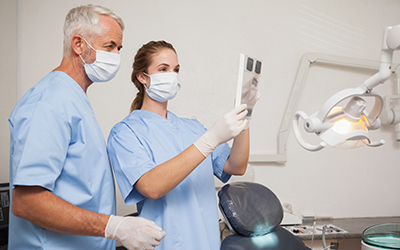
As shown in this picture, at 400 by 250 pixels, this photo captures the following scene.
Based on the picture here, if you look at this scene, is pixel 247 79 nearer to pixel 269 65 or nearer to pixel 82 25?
pixel 82 25

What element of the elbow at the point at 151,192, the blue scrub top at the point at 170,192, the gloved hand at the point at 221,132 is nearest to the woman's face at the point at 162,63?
the blue scrub top at the point at 170,192

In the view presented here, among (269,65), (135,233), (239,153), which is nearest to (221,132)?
(239,153)

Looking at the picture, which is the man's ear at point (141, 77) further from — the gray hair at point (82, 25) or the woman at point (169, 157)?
the gray hair at point (82, 25)

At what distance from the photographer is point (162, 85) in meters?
1.26

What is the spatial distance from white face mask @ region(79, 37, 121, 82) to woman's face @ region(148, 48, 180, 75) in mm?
228

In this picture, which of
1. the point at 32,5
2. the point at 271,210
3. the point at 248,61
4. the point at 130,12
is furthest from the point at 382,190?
the point at 32,5

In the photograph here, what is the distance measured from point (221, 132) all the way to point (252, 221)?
0.52 metres

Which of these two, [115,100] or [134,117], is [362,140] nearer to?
[134,117]

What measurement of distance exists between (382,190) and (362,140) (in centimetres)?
205

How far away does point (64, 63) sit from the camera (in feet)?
3.38

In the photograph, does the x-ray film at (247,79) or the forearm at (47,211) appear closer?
the forearm at (47,211)

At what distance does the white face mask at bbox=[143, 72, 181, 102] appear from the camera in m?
1.27

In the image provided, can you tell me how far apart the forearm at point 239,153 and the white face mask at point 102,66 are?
23.0 inches

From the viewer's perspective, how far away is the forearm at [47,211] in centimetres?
74
